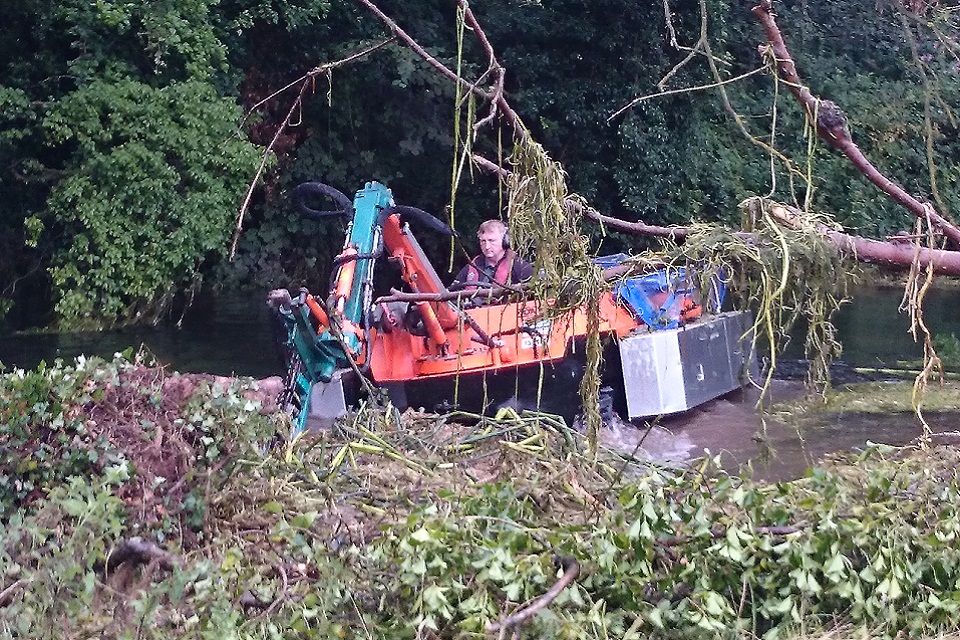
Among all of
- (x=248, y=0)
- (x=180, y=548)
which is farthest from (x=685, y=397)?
(x=248, y=0)

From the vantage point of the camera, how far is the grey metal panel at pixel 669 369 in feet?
25.9

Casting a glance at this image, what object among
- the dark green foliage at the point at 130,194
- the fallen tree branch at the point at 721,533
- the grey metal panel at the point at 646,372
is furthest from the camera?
the dark green foliage at the point at 130,194

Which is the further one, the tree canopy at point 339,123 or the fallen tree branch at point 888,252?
the tree canopy at point 339,123

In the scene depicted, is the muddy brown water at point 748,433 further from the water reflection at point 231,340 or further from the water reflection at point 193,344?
the water reflection at point 193,344

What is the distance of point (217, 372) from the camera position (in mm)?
11234

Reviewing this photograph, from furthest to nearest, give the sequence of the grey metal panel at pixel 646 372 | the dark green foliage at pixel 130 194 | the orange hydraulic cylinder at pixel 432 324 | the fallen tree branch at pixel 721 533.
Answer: the dark green foliage at pixel 130 194, the grey metal panel at pixel 646 372, the orange hydraulic cylinder at pixel 432 324, the fallen tree branch at pixel 721 533

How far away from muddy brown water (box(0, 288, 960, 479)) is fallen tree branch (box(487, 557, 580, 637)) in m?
0.90

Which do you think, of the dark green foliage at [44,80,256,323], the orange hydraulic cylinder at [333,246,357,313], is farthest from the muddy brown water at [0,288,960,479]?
the orange hydraulic cylinder at [333,246,357,313]

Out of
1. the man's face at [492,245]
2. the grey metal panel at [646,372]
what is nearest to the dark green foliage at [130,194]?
the man's face at [492,245]

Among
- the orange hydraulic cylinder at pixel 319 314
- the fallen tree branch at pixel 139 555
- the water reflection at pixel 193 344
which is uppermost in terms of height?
the orange hydraulic cylinder at pixel 319 314

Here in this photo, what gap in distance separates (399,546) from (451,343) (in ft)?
12.9

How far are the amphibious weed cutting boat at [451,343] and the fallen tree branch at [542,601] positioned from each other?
5.63 feet

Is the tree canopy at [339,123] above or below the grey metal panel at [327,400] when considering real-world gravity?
above

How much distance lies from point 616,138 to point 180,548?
41.8 ft
